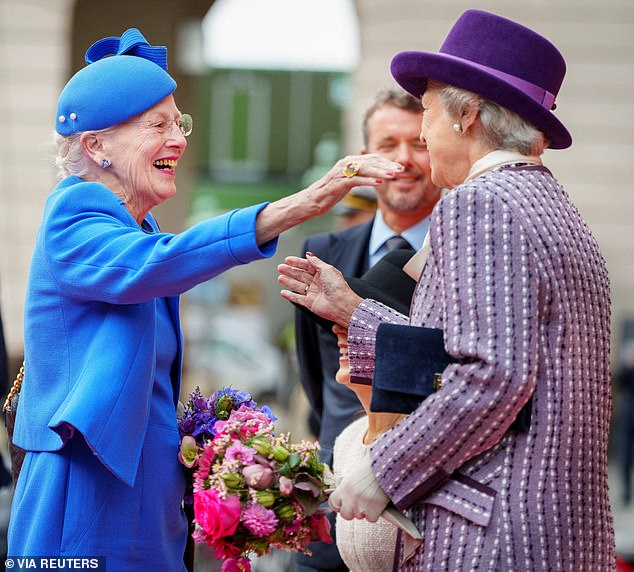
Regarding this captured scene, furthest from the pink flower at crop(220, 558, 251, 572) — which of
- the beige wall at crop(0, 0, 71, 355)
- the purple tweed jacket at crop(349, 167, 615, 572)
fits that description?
the beige wall at crop(0, 0, 71, 355)

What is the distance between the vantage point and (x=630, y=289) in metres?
13.5

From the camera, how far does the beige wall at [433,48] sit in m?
12.7

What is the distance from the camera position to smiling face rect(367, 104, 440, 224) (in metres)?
4.25

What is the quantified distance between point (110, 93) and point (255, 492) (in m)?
1.14

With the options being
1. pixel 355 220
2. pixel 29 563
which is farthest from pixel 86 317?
pixel 355 220

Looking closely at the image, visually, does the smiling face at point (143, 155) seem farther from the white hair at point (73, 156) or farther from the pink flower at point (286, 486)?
the pink flower at point (286, 486)

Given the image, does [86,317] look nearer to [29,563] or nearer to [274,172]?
[29,563]

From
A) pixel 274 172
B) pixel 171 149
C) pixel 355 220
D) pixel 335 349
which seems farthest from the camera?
pixel 274 172

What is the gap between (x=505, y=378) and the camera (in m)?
2.45

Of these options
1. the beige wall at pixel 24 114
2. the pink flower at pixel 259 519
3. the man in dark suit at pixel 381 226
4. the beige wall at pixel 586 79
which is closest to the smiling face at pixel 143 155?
the pink flower at pixel 259 519

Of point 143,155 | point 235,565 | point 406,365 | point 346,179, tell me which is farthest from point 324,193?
point 235,565

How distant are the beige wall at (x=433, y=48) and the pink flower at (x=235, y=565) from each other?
10018 mm

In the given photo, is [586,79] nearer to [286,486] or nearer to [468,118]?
[468,118]

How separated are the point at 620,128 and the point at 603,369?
1096cm
